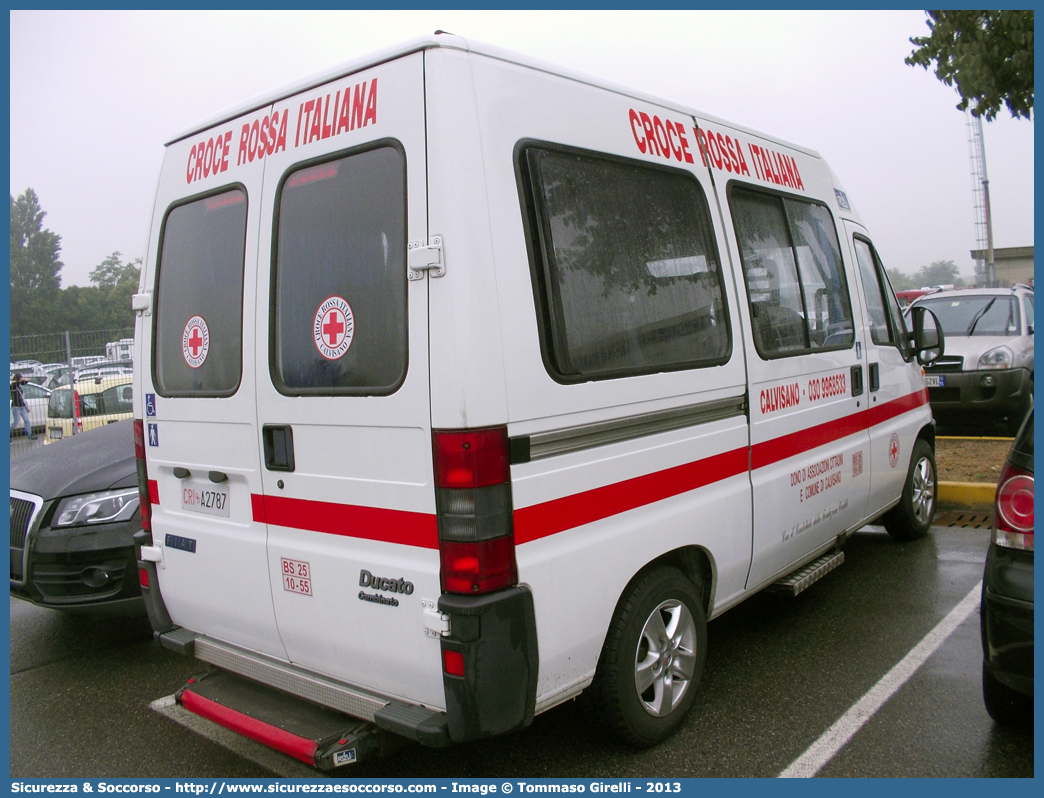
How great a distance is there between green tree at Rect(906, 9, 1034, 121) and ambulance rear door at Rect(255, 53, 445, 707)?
29.0 feet

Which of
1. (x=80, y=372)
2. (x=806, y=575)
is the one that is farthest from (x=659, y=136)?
(x=80, y=372)

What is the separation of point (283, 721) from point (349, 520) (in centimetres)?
79

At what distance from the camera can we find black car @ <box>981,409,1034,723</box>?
270cm

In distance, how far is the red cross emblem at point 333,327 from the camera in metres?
2.73

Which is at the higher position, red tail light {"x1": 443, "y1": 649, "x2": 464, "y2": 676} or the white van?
the white van

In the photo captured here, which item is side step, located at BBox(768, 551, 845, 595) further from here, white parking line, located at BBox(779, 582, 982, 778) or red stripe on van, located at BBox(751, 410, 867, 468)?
red stripe on van, located at BBox(751, 410, 867, 468)

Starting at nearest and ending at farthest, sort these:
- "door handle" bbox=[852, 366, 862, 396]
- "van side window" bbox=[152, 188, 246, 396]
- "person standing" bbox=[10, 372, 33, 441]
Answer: "van side window" bbox=[152, 188, 246, 396] < "door handle" bbox=[852, 366, 862, 396] < "person standing" bbox=[10, 372, 33, 441]

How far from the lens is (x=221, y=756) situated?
3.25 meters

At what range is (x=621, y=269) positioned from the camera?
3.00m

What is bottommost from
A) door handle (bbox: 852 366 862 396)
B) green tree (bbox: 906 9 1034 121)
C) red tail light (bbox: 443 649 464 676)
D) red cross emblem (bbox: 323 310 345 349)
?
red tail light (bbox: 443 649 464 676)

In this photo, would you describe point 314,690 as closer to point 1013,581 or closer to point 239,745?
point 239,745

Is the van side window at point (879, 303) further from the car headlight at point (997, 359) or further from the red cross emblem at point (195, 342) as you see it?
the car headlight at point (997, 359)

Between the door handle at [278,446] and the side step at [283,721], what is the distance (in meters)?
0.88

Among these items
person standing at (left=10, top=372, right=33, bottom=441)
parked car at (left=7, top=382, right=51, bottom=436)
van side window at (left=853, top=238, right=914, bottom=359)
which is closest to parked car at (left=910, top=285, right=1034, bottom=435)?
van side window at (left=853, top=238, right=914, bottom=359)
